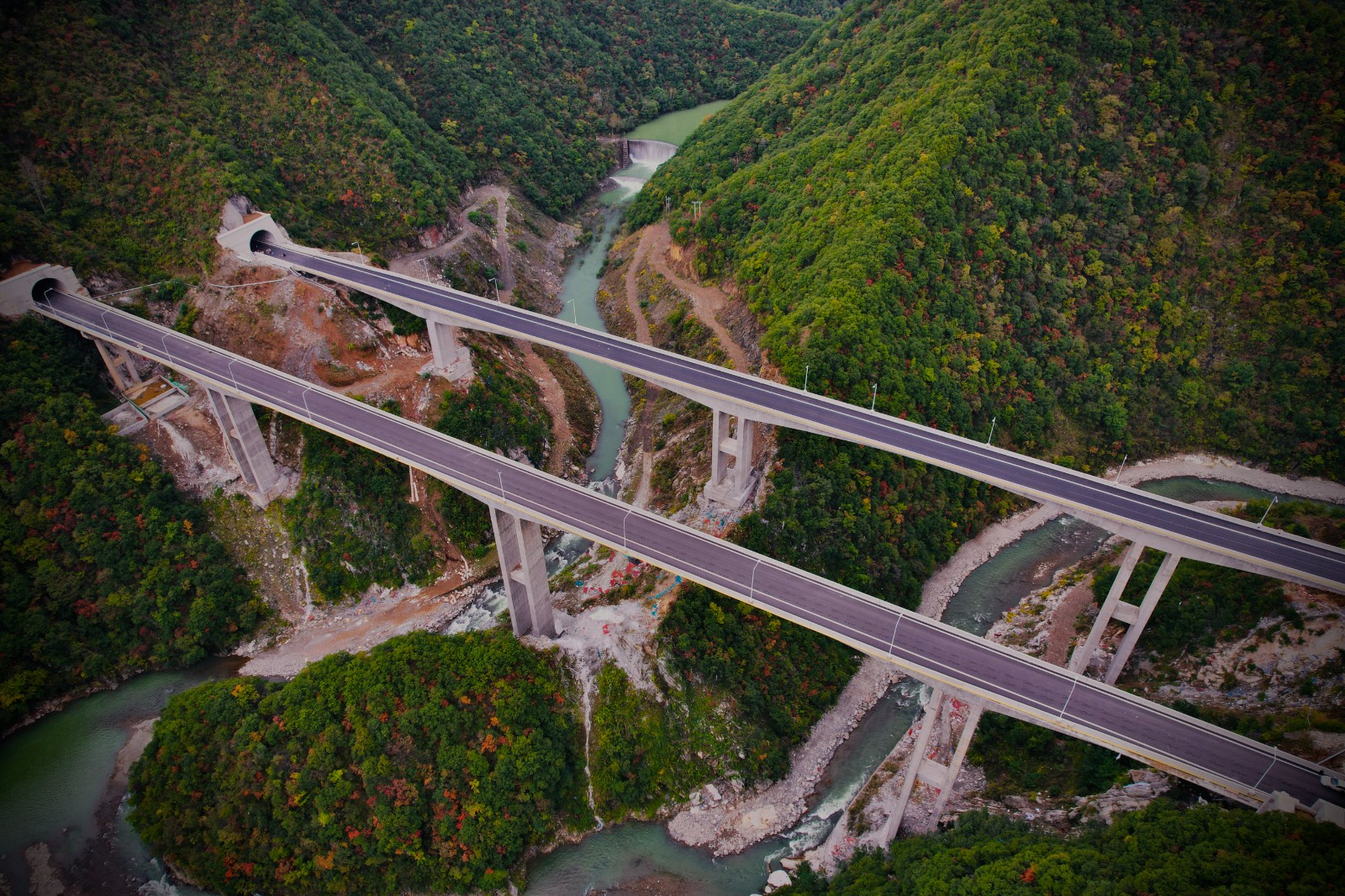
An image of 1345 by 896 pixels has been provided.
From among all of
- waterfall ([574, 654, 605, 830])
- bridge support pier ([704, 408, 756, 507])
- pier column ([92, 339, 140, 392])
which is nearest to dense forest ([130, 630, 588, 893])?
waterfall ([574, 654, 605, 830])

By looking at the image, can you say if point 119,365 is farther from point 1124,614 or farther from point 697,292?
point 1124,614

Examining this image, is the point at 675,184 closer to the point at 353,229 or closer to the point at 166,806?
the point at 353,229

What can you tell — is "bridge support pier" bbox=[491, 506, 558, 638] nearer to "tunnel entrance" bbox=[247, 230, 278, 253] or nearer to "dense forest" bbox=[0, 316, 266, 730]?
"dense forest" bbox=[0, 316, 266, 730]

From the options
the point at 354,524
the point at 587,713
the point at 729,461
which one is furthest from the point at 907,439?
the point at 354,524

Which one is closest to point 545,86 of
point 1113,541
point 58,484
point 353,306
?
point 353,306

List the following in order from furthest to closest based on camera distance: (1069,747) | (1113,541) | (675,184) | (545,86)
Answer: (545,86)
(675,184)
(1113,541)
(1069,747)

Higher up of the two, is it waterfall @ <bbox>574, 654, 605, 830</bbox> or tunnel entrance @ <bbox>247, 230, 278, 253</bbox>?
tunnel entrance @ <bbox>247, 230, 278, 253</bbox>
